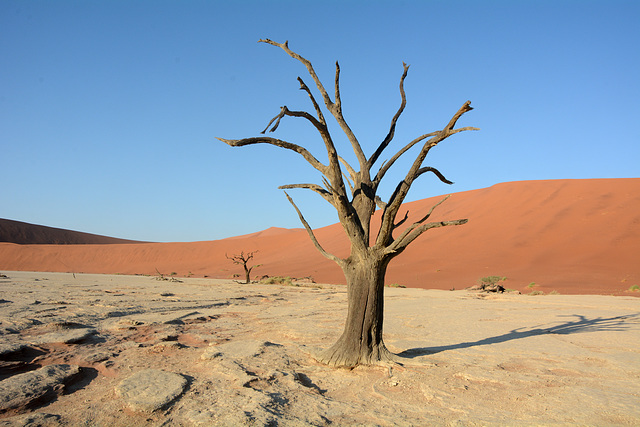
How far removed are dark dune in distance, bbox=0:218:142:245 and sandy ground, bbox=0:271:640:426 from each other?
3196 inches

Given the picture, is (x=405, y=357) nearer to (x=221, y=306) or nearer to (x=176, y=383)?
(x=176, y=383)

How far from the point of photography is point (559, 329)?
7625 mm

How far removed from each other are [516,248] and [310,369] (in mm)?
26991

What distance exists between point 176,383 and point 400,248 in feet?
8.84

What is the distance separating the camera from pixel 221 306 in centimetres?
1034

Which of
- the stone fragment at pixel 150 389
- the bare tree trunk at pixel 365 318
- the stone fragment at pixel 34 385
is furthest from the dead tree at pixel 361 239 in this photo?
the stone fragment at pixel 34 385

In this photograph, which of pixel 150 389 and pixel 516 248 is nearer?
pixel 150 389

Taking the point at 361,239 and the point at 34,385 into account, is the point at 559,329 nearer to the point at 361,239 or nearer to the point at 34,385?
the point at 361,239

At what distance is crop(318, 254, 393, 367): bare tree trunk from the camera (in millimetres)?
4770

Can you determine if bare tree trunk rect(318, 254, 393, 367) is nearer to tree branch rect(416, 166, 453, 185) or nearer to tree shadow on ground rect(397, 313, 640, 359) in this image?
tree shadow on ground rect(397, 313, 640, 359)

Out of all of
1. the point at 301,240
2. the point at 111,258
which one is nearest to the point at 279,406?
the point at 301,240

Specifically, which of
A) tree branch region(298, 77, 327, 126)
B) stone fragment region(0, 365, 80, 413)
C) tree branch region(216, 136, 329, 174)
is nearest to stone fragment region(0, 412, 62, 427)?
stone fragment region(0, 365, 80, 413)

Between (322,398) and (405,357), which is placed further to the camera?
(405,357)

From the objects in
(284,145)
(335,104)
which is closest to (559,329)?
(335,104)
